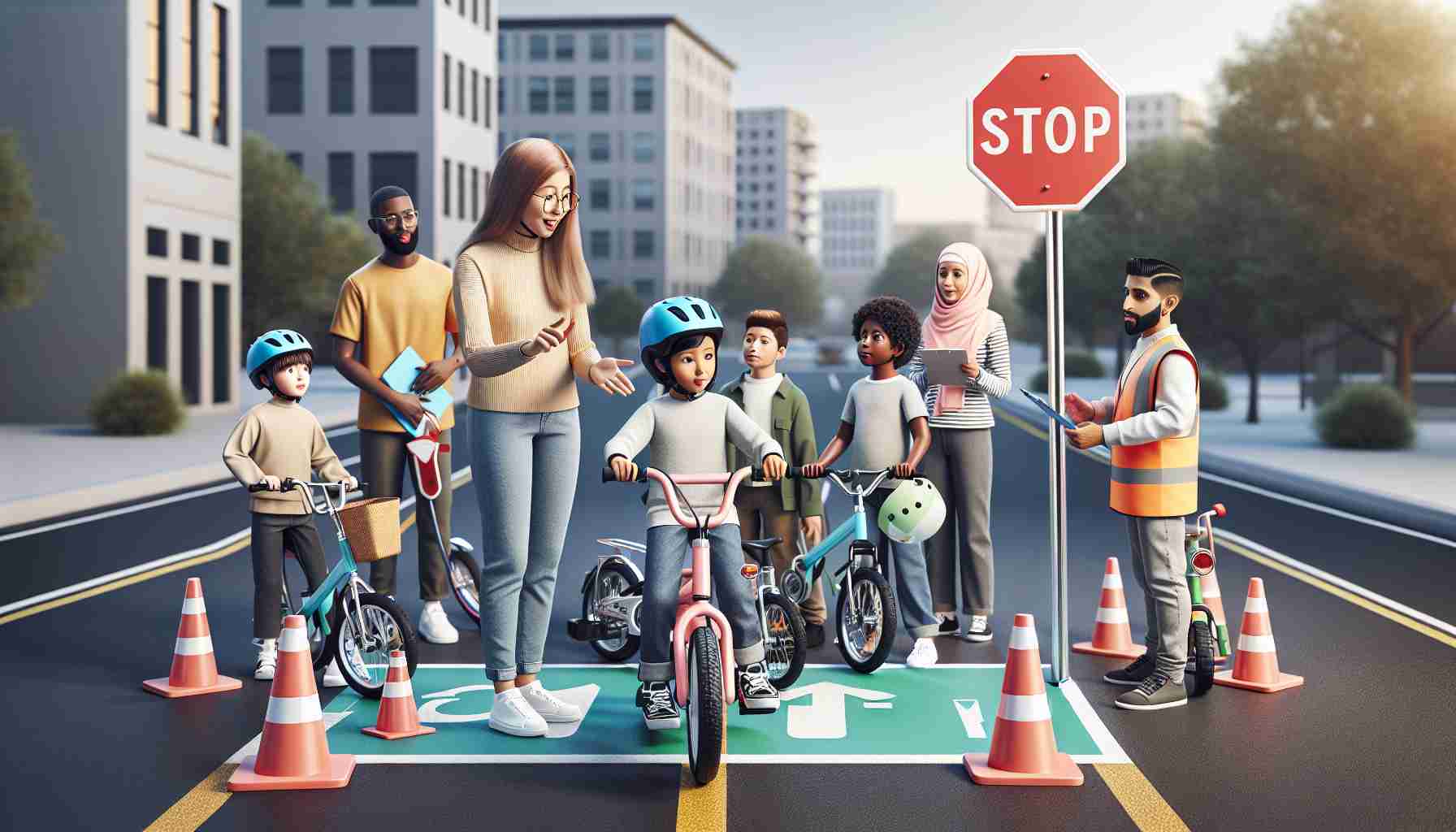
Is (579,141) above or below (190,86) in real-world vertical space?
above

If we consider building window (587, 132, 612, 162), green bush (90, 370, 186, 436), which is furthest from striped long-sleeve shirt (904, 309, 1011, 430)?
building window (587, 132, 612, 162)

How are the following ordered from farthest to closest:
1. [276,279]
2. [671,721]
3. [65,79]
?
[276,279], [65,79], [671,721]

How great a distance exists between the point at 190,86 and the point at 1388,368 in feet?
92.1

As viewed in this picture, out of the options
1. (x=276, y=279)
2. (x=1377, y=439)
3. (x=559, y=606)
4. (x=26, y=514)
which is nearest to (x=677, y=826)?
(x=559, y=606)

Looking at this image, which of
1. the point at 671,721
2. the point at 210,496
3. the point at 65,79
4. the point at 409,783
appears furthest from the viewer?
the point at 65,79

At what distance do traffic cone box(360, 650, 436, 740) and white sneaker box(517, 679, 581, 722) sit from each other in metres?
0.45

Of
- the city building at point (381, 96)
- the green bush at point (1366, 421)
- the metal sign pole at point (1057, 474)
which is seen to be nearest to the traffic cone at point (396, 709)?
the metal sign pole at point (1057, 474)

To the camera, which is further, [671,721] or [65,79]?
[65,79]

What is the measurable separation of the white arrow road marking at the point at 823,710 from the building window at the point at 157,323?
83.8ft

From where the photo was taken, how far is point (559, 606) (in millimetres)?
10086

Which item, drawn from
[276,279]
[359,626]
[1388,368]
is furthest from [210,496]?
[1388,368]

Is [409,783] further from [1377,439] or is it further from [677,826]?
[1377,439]

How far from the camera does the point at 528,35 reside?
379ft

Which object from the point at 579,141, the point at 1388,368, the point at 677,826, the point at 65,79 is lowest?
the point at 677,826
